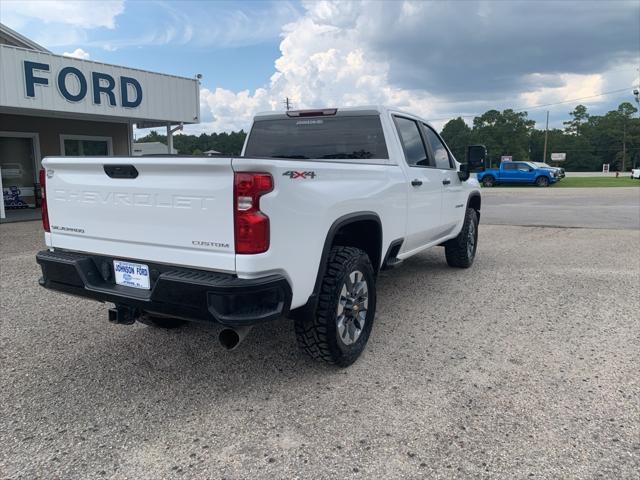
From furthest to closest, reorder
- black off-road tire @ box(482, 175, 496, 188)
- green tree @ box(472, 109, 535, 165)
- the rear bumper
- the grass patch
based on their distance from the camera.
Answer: green tree @ box(472, 109, 535, 165)
black off-road tire @ box(482, 175, 496, 188)
the grass patch
the rear bumper

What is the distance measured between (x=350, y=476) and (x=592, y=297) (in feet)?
13.9

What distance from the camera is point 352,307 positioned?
3.62 metres

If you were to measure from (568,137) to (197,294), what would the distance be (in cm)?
10834

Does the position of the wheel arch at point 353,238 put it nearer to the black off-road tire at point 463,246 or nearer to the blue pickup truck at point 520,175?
the black off-road tire at point 463,246

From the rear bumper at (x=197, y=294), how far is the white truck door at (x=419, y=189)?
7.10 feet

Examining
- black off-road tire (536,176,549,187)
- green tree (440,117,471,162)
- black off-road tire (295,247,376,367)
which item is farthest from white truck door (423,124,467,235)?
green tree (440,117,471,162)

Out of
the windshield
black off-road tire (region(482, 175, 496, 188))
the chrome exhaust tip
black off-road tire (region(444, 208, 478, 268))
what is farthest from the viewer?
black off-road tire (region(482, 175, 496, 188))

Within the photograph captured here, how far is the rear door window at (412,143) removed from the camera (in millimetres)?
4770

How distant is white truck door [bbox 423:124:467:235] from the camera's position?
18.3 ft

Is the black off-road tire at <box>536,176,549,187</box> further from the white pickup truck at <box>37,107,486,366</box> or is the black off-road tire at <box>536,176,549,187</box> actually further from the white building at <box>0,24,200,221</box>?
the white pickup truck at <box>37,107,486,366</box>

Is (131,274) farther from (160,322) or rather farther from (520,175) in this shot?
(520,175)

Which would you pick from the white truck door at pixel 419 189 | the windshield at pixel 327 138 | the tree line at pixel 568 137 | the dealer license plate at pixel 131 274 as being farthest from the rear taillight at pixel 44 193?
the tree line at pixel 568 137

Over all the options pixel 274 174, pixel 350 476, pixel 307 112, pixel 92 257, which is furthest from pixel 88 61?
pixel 350 476

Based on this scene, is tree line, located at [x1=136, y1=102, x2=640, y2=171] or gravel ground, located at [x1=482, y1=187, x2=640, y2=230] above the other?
tree line, located at [x1=136, y1=102, x2=640, y2=171]
